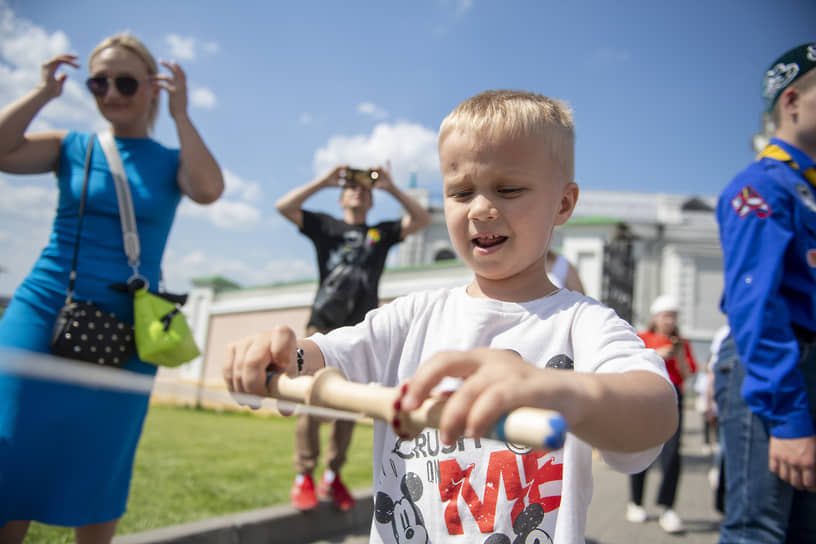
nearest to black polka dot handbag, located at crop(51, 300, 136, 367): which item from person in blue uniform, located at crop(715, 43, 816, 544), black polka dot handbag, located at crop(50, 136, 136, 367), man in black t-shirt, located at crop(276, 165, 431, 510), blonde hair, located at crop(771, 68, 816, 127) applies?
black polka dot handbag, located at crop(50, 136, 136, 367)

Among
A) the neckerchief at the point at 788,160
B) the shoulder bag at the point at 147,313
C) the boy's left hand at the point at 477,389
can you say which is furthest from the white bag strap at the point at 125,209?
the neckerchief at the point at 788,160

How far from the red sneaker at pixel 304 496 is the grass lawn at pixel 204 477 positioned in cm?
41

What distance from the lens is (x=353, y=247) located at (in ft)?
12.1

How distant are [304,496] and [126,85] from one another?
8.29 ft

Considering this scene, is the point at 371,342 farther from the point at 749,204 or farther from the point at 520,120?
the point at 749,204

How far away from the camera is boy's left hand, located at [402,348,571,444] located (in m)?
0.63

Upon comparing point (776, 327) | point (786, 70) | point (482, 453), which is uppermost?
point (786, 70)

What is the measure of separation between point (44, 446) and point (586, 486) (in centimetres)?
183

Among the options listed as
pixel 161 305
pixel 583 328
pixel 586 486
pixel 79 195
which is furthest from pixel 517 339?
pixel 79 195

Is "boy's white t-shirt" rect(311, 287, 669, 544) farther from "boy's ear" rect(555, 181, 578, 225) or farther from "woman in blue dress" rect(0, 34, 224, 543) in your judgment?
"woman in blue dress" rect(0, 34, 224, 543)

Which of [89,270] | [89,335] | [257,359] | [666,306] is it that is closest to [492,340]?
[257,359]

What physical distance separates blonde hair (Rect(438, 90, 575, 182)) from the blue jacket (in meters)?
0.89

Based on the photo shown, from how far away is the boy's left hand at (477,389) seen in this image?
0.63 m

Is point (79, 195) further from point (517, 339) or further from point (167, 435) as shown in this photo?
point (167, 435)
